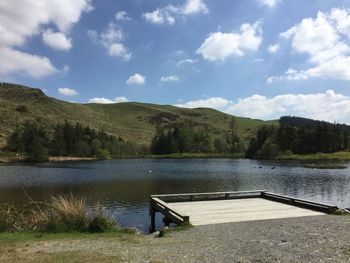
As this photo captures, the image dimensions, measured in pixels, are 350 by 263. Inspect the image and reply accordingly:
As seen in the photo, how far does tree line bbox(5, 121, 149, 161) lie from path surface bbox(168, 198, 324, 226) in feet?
401

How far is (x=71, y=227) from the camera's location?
55.1 ft

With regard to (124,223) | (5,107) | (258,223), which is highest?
(5,107)

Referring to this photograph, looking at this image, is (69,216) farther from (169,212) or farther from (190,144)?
(190,144)

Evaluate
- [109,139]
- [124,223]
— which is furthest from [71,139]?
[124,223]

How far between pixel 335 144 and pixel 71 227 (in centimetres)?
13061

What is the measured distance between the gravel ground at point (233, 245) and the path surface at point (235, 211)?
2087 millimetres

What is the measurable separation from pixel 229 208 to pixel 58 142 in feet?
447

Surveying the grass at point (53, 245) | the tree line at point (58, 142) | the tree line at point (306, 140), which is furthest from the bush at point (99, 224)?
the tree line at point (58, 142)

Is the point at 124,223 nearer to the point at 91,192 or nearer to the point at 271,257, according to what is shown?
the point at 271,257

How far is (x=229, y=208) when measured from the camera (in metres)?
22.0

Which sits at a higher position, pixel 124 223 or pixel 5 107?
pixel 5 107

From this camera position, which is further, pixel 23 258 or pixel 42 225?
pixel 42 225

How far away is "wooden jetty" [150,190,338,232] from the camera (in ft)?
62.6

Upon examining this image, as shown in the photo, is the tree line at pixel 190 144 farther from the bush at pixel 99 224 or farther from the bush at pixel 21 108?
the bush at pixel 99 224
